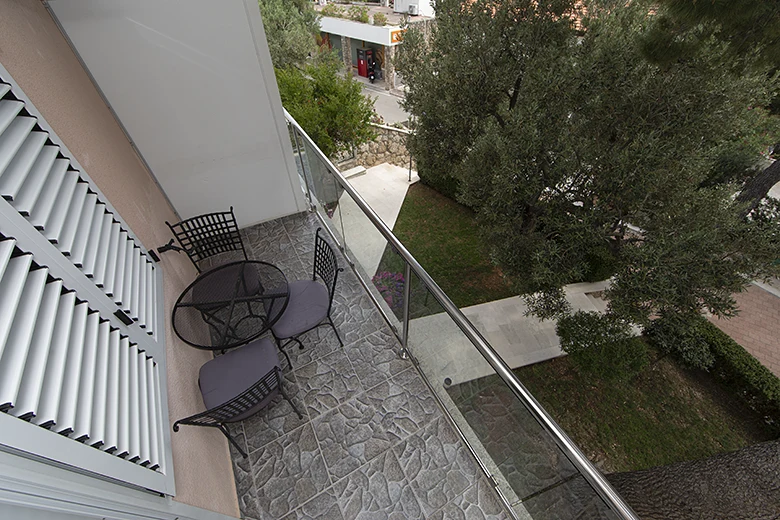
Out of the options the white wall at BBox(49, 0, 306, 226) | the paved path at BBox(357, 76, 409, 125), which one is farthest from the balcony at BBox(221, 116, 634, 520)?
the paved path at BBox(357, 76, 409, 125)

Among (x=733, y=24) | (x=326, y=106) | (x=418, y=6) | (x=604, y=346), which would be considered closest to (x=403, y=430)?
(x=604, y=346)

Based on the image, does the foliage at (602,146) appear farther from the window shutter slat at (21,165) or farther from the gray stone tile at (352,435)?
the window shutter slat at (21,165)

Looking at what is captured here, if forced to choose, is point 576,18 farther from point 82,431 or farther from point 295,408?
point 82,431

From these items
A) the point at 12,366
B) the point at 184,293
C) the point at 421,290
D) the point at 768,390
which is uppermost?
the point at 12,366

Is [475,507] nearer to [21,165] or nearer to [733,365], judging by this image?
[21,165]

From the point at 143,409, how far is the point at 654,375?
25.6 ft

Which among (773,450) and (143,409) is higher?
(143,409)

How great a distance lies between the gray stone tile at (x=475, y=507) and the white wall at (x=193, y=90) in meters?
4.08

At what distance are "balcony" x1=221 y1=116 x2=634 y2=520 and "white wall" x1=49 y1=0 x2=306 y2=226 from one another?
1.24 metres

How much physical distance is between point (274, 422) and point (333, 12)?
22491 millimetres

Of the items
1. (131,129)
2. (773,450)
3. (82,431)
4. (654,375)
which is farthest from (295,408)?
(654,375)

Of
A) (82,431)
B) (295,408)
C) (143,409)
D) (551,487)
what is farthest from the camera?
(295,408)

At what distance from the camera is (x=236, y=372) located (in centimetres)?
269

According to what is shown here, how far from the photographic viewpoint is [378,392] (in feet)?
10.1
